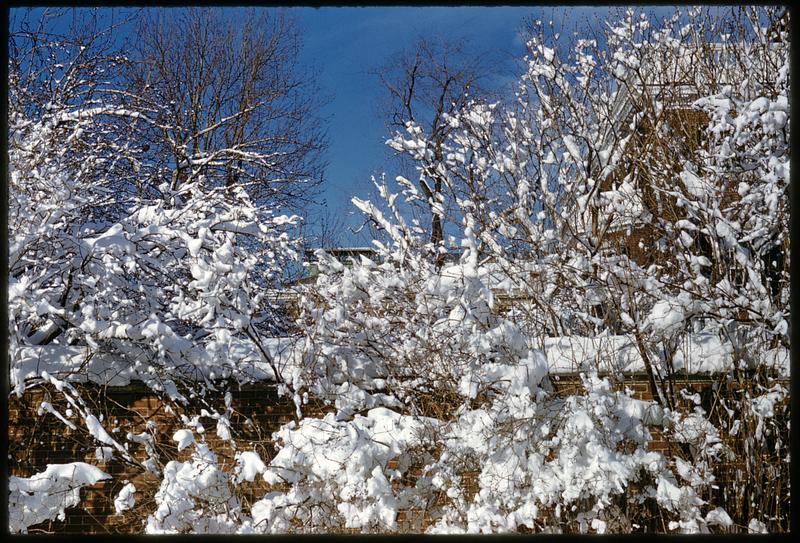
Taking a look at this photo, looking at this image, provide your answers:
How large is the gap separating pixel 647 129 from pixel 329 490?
374 centimetres

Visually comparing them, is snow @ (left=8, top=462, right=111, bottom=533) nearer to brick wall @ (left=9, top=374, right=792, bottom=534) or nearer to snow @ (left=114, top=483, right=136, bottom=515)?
snow @ (left=114, top=483, right=136, bottom=515)

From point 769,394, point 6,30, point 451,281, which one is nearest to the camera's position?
point 6,30

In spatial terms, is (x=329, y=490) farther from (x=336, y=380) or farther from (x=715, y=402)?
(x=715, y=402)

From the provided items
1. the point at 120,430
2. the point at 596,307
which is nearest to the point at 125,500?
the point at 120,430

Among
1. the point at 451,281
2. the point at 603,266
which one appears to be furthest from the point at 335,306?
the point at 603,266

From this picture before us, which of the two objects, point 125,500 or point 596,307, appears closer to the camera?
point 125,500

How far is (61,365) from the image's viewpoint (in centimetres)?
539

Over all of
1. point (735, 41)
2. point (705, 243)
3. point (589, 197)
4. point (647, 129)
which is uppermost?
point (735, 41)

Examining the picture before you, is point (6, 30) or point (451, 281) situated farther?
point (451, 281)

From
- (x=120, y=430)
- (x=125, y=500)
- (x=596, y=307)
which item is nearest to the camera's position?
(x=125, y=500)

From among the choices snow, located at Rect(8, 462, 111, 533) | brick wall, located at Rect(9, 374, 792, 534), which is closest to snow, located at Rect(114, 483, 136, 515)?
snow, located at Rect(8, 462, 111, 533)

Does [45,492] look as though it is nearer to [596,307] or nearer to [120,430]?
[120,430]

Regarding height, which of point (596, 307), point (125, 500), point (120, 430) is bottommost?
point (125, 500)

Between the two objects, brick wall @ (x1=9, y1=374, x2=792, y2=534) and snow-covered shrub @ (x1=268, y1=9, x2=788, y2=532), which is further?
brick wall @ (x1=9, y1=374, x2=792, y2=534)
